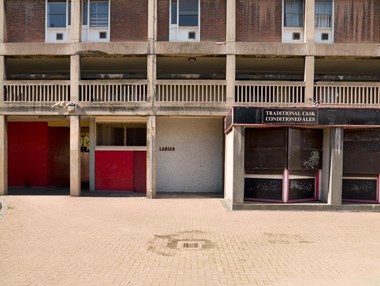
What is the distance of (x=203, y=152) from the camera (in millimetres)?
16484

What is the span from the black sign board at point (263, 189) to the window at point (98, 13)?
9757mm

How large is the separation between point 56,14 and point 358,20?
13.8 metres

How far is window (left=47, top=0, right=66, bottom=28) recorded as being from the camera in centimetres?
1542

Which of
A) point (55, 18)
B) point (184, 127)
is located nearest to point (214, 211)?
point (184, 127)

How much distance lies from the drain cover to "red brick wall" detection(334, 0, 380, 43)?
478 inches

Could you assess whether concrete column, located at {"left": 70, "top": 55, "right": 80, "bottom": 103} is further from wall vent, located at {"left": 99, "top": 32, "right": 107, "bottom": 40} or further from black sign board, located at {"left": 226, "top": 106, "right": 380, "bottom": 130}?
black sign board, located at {"left": 226, "top": 106, "right": 380, "bottom": 130}

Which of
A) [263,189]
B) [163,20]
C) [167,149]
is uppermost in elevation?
[163,20]

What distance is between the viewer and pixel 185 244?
7.50 meters

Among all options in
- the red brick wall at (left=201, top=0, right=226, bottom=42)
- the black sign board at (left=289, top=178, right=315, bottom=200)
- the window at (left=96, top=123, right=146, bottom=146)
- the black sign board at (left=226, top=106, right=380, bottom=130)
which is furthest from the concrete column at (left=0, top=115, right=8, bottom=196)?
the black sign board at (left=289, top=178, right=315, bottom=200)

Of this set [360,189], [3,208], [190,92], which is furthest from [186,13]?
[3,208]

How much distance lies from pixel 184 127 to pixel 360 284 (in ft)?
39.5

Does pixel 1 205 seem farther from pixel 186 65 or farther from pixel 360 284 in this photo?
pixel 360 284

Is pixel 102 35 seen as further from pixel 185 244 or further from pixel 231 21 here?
pixel 185 244

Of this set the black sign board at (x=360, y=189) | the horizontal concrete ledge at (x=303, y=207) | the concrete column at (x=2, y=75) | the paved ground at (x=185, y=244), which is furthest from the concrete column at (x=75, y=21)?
the black sign board at (x=360, y=189)
